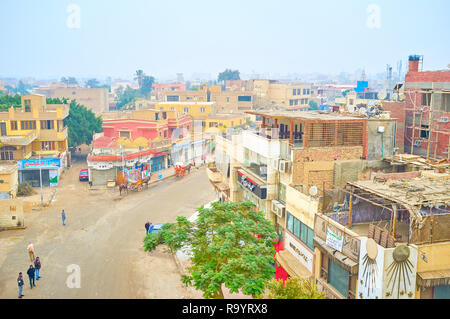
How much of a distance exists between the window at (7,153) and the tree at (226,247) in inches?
1163

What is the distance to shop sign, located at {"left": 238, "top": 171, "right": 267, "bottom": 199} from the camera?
63.4 feet

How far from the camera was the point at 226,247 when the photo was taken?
13.7 m

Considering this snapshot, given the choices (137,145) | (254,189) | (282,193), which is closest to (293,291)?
(282,193)

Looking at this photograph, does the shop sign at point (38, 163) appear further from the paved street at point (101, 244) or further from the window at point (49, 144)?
the window at point (49, 144)

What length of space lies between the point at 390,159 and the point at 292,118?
445 centimetres

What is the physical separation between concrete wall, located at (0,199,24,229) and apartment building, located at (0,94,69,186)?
11828 mm

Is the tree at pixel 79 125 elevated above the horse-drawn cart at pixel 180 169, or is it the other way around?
the tree at pixel 79 125

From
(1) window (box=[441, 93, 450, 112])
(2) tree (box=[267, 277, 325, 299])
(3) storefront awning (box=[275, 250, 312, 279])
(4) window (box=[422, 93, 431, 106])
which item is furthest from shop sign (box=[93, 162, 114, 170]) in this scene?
(2) tree (box=[267, 277, 325, 299])

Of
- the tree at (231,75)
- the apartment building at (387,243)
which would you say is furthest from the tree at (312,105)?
the apartment building at (387,243)

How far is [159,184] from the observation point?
40250 mm

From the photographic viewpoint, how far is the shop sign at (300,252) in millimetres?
15359

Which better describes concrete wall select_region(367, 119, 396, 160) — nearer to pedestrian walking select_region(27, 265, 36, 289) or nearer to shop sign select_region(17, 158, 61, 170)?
pedestrian walking select_region(27, 265, 36, 289)

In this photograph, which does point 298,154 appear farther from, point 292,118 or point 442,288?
point 442,288
